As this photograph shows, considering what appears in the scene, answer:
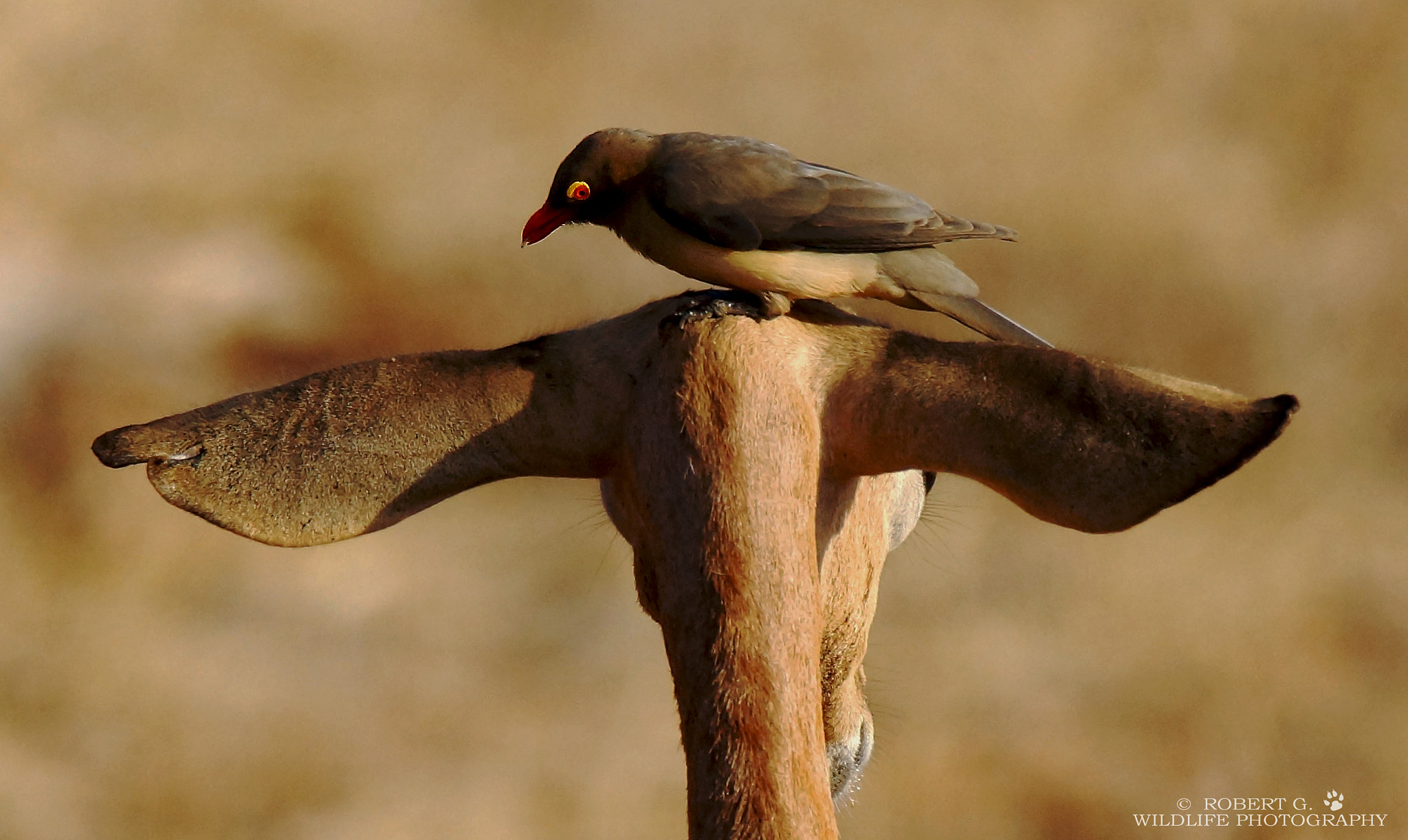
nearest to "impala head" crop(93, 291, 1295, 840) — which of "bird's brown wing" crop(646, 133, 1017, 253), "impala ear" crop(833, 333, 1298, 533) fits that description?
"impala ear" crop(833, 333, 1298, 533)

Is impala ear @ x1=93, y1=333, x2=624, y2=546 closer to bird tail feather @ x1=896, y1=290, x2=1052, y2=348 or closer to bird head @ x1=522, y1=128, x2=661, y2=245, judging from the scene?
bird head @ x1=522, y1=128, x2=661, y2=245

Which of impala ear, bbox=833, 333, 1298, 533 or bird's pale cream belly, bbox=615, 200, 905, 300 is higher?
bird's pale cream belly, bbox=615, 200, 905, 300

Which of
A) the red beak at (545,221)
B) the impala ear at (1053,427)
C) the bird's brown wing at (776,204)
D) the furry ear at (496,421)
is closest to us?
the impala ear at (1053,427)

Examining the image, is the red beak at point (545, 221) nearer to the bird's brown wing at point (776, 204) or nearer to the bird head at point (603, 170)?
the bird head at point (603, 170)

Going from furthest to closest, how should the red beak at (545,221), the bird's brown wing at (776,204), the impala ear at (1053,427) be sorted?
the red beak at (545,221) < the bird's brown wing at (776,204) < the impala ear at (1053,427)

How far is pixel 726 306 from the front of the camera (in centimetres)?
161

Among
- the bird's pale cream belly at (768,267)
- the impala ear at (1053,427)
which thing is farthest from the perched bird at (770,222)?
the impala ear at (1053,427)

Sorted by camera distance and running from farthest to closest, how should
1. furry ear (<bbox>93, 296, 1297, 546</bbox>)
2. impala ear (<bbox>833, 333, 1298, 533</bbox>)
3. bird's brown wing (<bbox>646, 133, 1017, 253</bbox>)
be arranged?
bird's brown wing (<bbox>646, 133, 1017, 253</bbox>) → furry ear (<bbox>93, 296, 1297, 546</bbox>) → impala ear (<bbox>833, 333, 1298, 533</bbox>)

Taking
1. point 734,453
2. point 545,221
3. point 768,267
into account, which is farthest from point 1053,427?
point 545,221

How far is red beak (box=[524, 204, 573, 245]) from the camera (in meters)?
1.80

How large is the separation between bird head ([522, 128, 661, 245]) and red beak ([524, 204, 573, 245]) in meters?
0.01

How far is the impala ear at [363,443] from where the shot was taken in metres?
1.59

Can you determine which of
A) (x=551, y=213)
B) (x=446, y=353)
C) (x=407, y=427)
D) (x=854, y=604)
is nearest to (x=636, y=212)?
(x=551, y=213)

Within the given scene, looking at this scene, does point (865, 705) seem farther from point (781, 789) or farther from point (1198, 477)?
point (1198, 477)
